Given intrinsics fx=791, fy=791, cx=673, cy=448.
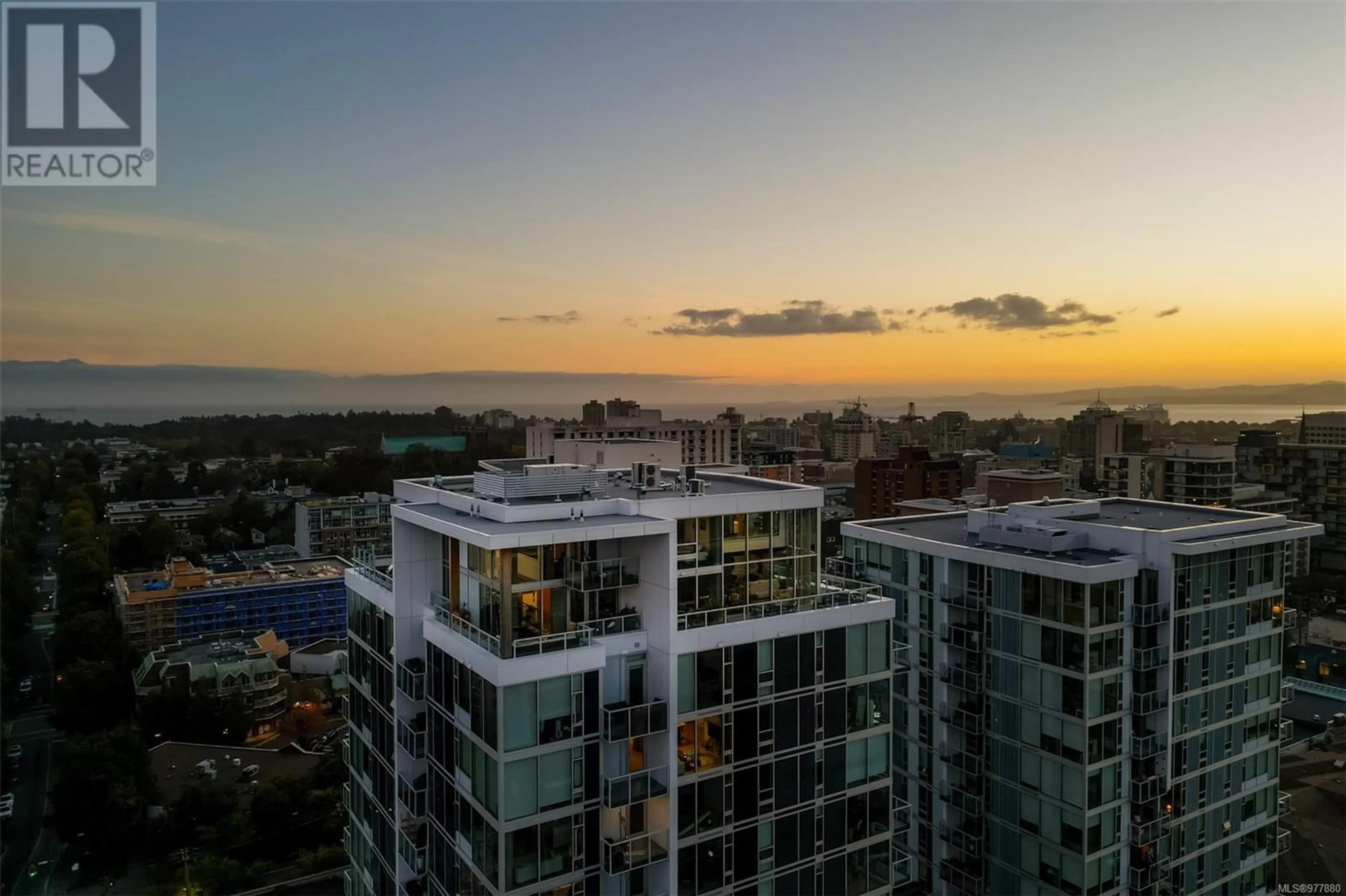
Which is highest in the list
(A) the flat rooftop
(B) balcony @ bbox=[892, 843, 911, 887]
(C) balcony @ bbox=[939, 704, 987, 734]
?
(A) the flat rooftop

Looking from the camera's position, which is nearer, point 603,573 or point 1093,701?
point 603,573

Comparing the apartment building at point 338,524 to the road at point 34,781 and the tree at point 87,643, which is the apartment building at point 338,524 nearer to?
the road at point 34,781

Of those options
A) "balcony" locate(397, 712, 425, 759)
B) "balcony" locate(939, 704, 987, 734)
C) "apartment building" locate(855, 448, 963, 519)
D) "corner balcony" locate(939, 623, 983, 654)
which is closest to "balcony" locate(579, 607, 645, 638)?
"balcony" locate(397, 712, 425, 759)

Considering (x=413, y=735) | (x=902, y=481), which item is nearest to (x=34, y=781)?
(x=413, y=735)

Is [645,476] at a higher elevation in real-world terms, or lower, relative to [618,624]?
higher

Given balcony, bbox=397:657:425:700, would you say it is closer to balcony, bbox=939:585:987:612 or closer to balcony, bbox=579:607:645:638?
balcony, bbox=579:607:645:638

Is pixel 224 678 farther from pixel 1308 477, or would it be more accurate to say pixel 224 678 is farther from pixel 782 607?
pixel 1308 477

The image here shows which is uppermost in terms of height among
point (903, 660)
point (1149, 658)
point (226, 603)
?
point (1149, 658)
